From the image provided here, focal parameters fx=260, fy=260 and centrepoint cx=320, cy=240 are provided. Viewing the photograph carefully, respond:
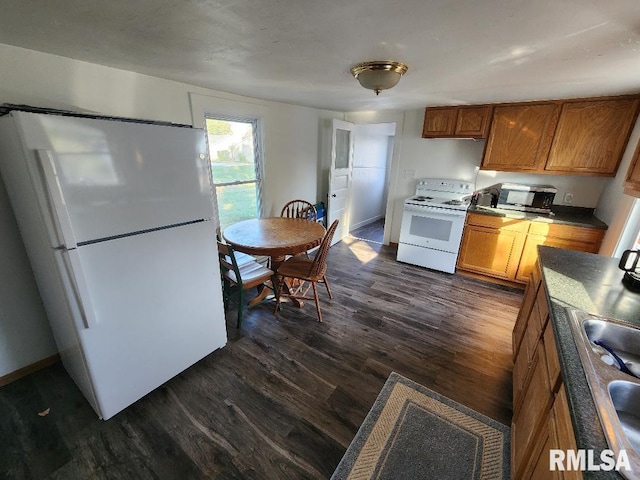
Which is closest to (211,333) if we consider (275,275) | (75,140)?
(275,275)

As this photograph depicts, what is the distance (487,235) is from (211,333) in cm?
319

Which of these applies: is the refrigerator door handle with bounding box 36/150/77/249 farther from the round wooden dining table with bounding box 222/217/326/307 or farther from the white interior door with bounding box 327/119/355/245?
the white interior door with bounding box 327/119/355/245

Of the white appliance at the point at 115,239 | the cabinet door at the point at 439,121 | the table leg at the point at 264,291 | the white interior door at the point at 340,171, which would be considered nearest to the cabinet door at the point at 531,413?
the white appliance at the point at 115,239

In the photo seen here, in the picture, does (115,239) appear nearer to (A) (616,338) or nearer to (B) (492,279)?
(A) (616,338)

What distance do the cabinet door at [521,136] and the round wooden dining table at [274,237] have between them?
2363 mm

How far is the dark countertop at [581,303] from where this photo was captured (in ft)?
2.33

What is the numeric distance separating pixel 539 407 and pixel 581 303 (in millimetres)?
566

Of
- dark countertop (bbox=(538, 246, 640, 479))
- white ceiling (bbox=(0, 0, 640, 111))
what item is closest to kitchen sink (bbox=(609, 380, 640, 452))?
dark countertop (bbox=(538, 246, 640, 479))

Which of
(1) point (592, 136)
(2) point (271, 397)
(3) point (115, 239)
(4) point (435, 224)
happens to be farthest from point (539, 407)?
(1) point (592, 136)

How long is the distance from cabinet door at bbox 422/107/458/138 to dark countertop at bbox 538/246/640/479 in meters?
2.00

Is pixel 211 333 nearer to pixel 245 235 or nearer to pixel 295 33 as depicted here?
pixel 245 235

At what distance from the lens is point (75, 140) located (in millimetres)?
1168

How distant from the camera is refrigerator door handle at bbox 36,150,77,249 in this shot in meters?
1.08

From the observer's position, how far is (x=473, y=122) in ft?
10.3
